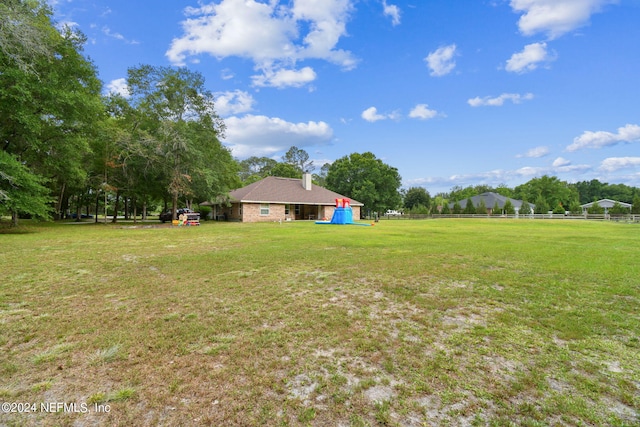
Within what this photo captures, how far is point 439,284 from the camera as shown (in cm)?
561

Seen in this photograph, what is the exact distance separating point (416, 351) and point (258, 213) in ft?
91.8

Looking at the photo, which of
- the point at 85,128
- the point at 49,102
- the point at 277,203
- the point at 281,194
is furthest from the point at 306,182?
the point at 49,102

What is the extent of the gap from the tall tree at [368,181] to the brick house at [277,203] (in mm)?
6906

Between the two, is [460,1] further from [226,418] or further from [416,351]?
[226,418]

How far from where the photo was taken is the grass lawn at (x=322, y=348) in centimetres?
217

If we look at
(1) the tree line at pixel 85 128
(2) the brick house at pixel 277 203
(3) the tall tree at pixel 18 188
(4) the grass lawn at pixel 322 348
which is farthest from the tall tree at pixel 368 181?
(4) the grass lawn at pixel 322 348

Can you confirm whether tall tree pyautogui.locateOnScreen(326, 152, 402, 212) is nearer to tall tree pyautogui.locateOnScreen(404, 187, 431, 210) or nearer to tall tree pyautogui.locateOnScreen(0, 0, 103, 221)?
tall tree pyautogui.locateOnScreen(404, 187, 431, 210)

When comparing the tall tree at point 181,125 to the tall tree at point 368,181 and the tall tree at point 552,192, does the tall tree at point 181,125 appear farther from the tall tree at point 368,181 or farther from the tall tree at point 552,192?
the tall tree at point 552,192

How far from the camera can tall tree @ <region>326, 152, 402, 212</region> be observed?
44812mm

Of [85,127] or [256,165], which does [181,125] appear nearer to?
[85,127]

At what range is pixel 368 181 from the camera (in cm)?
4491

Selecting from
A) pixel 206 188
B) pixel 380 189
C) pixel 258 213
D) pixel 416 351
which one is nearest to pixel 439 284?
pixel 416 351

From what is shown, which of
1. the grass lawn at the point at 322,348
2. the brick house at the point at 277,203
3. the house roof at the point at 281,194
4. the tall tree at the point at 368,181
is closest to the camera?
the grass lawn at the point at 322,348

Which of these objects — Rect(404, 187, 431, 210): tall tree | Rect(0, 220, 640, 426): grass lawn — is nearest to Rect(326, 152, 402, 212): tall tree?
Rect(404, 187, 431, 210): tall tree
